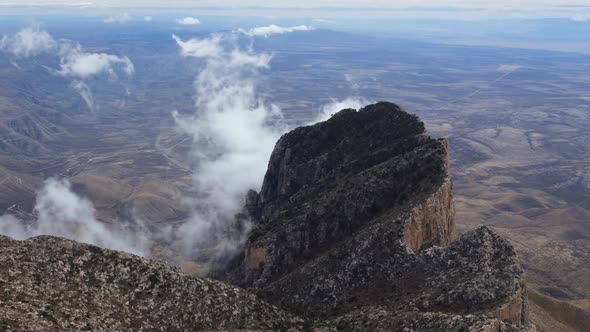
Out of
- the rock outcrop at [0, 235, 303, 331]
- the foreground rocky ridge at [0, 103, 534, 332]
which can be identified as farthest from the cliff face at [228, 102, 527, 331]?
the rock outcrop at [0, 235, 303, 331]

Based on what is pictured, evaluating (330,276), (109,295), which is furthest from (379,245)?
(109,295)

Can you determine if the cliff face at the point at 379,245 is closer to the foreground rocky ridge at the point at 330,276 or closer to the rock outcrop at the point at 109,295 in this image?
the foreground rocky ridge at the point at 330,276

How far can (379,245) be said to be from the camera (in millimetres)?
54562

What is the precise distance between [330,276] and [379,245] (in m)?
5.61

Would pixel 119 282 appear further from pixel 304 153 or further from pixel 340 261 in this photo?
pixel 304 153

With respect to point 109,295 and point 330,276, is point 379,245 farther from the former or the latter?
point 109,295

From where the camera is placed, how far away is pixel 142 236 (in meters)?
200

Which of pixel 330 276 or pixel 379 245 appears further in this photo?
pixel 379 245

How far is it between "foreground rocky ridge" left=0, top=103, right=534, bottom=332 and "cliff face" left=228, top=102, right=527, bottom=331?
14 centimetres

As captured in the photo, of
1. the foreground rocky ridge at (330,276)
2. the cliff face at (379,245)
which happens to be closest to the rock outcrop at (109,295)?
the foreground rocky ridge at (330,276)

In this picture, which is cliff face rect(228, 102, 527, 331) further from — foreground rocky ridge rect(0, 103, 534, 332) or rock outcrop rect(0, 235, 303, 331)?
rock outcrop rect(0, 235, 303, 331)

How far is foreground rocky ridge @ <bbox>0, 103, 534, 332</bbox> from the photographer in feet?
137

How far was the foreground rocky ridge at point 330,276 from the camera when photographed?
41656 mm

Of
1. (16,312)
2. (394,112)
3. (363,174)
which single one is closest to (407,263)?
(363,174)
